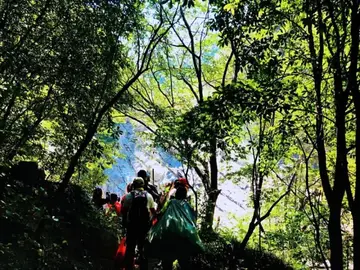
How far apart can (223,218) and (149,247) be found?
11.0m

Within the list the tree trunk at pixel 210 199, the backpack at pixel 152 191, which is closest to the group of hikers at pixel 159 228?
the backpack at pixel 152 191

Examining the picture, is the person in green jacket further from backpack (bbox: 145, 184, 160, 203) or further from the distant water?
the distant water

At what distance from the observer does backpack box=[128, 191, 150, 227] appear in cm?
632

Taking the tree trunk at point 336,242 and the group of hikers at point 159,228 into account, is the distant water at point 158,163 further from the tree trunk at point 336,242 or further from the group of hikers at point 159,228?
the tree trunk at point 336,242

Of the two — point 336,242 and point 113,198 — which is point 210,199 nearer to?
point 113,198

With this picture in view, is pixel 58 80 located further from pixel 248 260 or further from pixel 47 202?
pixel 248 260

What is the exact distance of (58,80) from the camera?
621cm

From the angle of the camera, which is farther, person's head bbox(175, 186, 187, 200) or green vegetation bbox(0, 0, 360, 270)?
person's head bbox(175, 186, 187, 200)

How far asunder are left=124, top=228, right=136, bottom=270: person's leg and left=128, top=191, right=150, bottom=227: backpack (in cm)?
17

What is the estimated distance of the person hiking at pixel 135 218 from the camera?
6.33 m

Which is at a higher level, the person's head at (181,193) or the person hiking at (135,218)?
the person's head at (181,193)

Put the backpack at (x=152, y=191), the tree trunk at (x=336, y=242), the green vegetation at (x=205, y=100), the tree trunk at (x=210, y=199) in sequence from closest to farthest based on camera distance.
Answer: the green vegetation at (x=205, y=100), the tree trunk at (x=336, y=242), the backpack at (x=152, y=191), the tree trunk at (x=210, y=199)

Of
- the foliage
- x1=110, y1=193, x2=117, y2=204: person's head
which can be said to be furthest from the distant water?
the foliage

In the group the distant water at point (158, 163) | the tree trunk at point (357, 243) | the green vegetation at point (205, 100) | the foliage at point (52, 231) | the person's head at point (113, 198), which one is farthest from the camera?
the distant water at point (158, 163)
